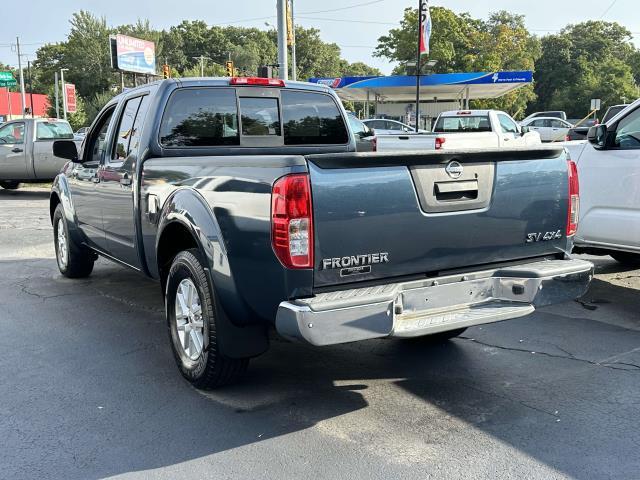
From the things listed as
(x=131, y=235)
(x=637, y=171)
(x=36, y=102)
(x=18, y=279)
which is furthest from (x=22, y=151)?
(x=36, y=102)

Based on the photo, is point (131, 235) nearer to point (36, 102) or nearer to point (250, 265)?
point (250, 265)

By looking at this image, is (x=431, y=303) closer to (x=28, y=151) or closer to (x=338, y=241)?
(x=338, y=241)

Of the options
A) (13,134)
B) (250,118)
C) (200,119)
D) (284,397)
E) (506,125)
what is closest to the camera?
(284,397)

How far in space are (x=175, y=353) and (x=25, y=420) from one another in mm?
983

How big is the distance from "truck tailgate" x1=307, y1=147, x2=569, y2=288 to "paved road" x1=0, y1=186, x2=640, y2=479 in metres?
0.86

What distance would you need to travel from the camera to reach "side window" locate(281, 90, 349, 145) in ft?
18.1

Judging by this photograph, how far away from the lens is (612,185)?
5.84 metres

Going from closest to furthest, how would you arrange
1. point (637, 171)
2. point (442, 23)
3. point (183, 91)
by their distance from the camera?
point (183, 91)
point (637, 171)
point (442, 23)

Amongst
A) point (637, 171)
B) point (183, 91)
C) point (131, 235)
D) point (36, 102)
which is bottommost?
point (131, 235)

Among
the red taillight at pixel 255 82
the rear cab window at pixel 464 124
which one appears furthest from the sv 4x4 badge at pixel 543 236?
the rear cab window at pixel 464 124

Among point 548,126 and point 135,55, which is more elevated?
point 135,55

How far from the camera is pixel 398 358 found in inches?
182

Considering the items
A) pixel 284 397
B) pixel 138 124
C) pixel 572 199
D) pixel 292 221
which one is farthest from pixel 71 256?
pixel 572 199

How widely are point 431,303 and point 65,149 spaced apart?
4.35 metres
